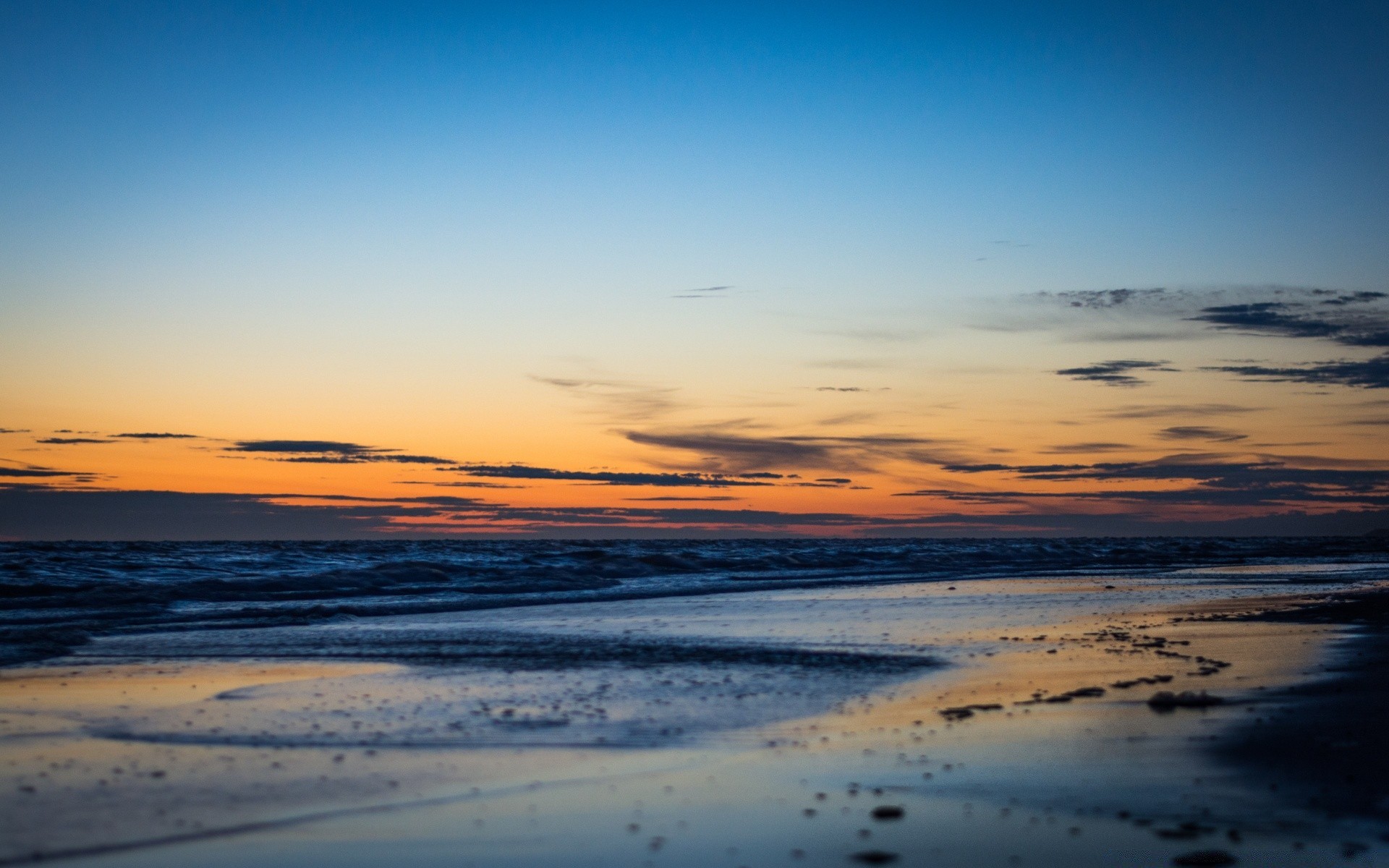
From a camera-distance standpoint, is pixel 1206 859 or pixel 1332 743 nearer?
pixel 1206 859

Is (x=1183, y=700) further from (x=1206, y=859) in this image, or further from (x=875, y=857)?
(x=875, y=857)

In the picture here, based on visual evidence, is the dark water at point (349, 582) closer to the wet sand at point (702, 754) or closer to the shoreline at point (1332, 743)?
the wet sand at point (702, 754)

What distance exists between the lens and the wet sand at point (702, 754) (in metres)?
4.60

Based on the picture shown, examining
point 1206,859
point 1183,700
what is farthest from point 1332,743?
point 1206,859

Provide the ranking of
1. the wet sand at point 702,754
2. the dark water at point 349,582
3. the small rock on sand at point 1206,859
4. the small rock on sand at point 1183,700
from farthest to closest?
the dark water at point 349,582, the small rock on sand at point 1183,700, the wet sand at point 702,754, the small rock on sand at point 1206,859

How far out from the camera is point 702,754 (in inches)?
248

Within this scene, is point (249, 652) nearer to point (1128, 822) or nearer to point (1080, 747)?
point (1080, 747)

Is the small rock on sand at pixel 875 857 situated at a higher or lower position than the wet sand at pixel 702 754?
higher

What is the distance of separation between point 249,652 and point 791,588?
48.1ft

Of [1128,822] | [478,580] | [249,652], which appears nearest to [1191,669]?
[1128,822]

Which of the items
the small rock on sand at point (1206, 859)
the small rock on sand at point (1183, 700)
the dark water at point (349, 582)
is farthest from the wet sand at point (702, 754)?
the dark water at point (349, 582)

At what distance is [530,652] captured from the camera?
38.0 feet

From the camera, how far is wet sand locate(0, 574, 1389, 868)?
15.1 feet

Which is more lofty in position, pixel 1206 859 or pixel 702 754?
pixel 1206 859
